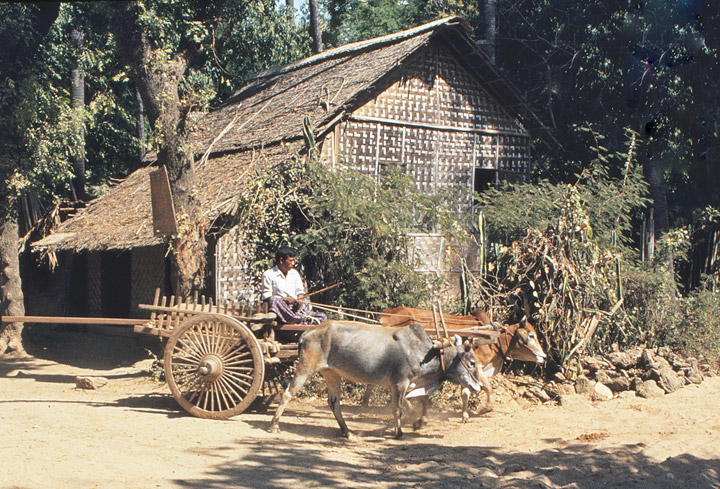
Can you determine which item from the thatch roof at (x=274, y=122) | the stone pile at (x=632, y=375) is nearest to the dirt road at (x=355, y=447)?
the stone pile at (x=632, y=375)

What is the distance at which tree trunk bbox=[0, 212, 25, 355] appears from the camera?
1422 centimetres

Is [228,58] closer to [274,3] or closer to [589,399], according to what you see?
[274,3]

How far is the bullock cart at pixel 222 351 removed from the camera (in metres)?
7.87

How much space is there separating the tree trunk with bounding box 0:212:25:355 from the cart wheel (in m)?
7.53

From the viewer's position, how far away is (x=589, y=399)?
959cm

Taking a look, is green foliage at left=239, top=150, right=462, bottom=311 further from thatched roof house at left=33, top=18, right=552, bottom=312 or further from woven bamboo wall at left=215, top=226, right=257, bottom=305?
thatched roof house at left=33, top=18, right=552, bottom=312

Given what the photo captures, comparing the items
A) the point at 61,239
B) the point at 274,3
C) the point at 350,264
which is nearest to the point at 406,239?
the point at 350,264

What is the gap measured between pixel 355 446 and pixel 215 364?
1790 millimetres

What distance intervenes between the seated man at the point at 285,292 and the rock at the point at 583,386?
11.8 feet

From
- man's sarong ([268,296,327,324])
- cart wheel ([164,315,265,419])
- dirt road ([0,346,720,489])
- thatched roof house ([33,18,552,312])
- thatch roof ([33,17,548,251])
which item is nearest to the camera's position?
dirt road ([0,346,720,489])

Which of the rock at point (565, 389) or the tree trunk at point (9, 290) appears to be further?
the tree trunk at point (9, 290)

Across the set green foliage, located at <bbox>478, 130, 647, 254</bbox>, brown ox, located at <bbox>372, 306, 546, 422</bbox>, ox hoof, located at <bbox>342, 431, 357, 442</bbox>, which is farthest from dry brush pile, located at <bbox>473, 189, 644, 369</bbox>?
ox hoof, located at <bbox>342, 431, 357, 442</bbox>

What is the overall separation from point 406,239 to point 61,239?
319 inches

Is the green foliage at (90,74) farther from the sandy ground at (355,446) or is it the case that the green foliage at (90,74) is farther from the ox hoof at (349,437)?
the ox hoof at (349,437)
